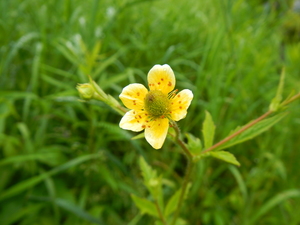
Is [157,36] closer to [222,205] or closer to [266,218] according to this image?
[222,205]

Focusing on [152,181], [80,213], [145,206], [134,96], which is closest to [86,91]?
[134,96]

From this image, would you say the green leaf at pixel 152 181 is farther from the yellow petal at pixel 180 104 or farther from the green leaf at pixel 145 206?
the yellow petal at pixel 180 104

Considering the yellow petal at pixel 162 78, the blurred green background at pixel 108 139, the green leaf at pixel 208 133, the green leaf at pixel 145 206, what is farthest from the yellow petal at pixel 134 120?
the blurred green background at pixel 108 139

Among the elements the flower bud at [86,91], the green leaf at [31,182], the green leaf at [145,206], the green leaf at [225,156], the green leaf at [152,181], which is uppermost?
the flower bud at [86,91]

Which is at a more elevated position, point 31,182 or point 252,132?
point 31,182

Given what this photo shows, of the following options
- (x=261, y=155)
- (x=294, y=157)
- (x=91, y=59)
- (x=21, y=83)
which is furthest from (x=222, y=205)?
A: (x=21, y=83)

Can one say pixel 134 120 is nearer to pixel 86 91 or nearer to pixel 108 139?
pixel 86 91
